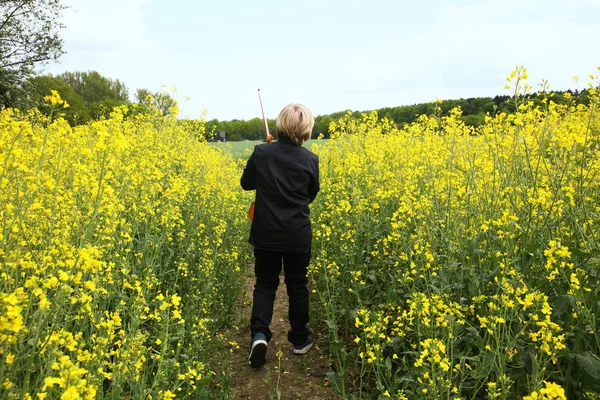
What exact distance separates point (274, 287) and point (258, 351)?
567 millimetres

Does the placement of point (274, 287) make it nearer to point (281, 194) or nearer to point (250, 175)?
point (281, 194)

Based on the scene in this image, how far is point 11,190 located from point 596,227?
370 cm

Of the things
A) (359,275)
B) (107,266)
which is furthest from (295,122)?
(107,266)

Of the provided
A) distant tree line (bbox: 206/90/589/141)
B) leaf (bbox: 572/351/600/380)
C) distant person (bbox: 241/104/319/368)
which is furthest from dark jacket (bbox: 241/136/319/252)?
leaf (bbox: 572/351/600/380)

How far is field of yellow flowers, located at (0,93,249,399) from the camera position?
5.29 ft

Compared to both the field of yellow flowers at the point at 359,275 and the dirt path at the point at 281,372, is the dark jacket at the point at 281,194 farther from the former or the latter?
the dirt path at the point at 281,372

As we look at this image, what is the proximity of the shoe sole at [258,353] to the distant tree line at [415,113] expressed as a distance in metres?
2.55

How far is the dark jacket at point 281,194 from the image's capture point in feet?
11.4

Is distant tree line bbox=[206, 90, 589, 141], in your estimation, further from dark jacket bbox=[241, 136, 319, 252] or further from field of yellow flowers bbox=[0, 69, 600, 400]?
dark jacket bbox=[241, 136, 319, 252]

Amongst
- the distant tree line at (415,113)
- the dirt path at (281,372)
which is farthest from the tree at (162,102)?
the dirt path at (281,372)

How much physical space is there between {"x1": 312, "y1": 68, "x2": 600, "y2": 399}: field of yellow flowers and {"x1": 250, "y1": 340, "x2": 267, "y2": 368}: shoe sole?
0.55m

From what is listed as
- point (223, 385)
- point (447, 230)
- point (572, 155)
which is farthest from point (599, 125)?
point (223, 385)

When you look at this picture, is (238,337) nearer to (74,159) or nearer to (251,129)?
(74,159)

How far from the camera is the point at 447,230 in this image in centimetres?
344
